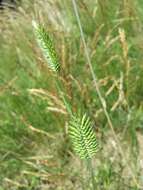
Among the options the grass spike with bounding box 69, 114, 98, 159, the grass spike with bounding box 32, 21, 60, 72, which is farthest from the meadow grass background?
the grass spike with bounding box 32, 21, 60, 72

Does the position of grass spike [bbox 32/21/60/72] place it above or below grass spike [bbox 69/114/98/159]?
above

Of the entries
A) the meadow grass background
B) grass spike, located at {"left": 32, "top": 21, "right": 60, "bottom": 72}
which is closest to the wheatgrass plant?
grass spike, located at {"left": 32, "top": 21, "right": 60, "bottom": 72}

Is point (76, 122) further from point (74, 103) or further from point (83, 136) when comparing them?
point (74, 103)

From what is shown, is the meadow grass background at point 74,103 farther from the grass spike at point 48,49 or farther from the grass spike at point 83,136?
the grass spike at point 48,49

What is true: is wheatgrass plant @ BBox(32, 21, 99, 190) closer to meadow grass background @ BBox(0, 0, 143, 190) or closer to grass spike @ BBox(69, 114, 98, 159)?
grass spike @ BBox(69, 114, 98, 159)

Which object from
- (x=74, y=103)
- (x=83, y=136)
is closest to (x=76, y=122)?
(x=83, y=136)

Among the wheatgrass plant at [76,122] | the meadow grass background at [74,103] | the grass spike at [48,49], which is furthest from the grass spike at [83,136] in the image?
the meadow grass background at [74,103]

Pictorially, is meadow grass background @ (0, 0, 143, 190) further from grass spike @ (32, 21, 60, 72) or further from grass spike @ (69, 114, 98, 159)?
grass spike @ (32, 21, 60, 72)

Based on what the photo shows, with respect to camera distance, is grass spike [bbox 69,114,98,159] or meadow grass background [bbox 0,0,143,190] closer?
grass spike [bbox 69,114,98,159]
